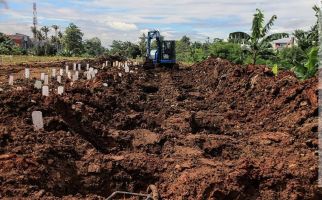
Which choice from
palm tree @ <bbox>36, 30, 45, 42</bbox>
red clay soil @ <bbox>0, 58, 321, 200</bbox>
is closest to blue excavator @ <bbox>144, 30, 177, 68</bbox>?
red clay soil @ <bbox>0, 58, 321, 200</bbox>

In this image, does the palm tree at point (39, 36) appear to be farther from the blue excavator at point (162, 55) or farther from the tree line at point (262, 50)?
the blue excavator at point (162, 55)

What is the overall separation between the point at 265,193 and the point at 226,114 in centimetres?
626

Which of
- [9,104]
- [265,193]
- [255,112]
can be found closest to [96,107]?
[9,104]

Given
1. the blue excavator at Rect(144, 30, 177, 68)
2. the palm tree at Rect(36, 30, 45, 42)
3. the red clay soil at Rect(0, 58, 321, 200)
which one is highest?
the palm tree at Rect(36, 30, 45, 42)

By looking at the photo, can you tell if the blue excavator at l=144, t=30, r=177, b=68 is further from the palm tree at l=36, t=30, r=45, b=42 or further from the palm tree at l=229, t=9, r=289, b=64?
the palm tree at l=36, t=30, r=45, b=42

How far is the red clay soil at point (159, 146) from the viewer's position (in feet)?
20.8

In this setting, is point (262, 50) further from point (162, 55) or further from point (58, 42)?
point (58, 42)

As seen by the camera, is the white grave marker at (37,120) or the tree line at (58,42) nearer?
the white grave marker at (37,120)

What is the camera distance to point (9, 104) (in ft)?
27.1

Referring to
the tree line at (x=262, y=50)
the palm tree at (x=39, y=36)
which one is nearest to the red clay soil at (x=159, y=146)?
the tree line at (x=262, y=50)

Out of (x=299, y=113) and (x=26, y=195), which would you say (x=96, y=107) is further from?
(x=26, y=195)

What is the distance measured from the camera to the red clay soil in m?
6.33

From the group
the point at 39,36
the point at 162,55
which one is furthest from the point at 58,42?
the point at 162,55

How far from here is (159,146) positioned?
29.2ft
